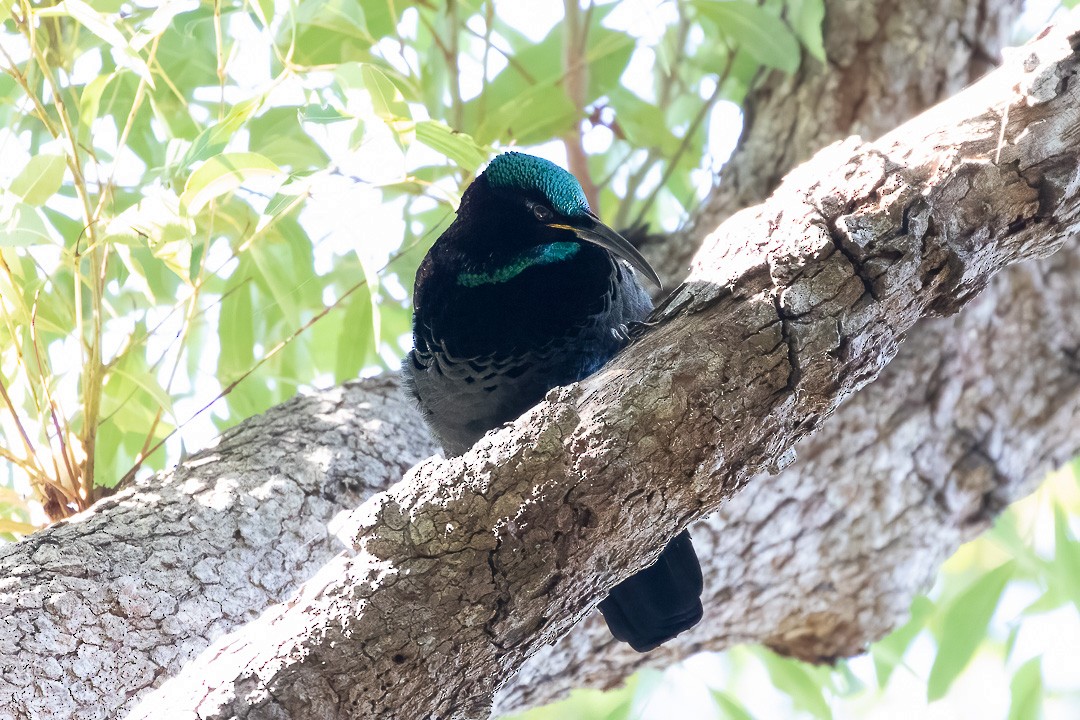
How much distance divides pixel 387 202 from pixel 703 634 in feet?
3.93

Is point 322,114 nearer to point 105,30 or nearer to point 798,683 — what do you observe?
point 105,30

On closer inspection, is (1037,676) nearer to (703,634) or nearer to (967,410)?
(967,410)

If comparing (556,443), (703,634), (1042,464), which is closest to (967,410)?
(1042,464)

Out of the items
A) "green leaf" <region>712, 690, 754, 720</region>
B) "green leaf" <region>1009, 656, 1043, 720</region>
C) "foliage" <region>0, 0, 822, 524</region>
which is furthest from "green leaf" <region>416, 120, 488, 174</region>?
"green leaf" <region>1009, 656, 1043, 720</region>

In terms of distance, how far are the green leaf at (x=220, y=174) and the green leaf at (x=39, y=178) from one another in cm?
34

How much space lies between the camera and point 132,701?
52.4 inches

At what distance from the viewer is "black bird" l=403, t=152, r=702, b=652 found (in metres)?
1.55

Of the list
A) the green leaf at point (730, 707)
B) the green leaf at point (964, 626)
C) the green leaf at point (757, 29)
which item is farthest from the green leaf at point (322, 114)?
the green leaf at point (964, 626)

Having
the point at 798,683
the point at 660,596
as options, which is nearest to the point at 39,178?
the point at 660,596

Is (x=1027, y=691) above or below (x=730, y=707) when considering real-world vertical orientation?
below

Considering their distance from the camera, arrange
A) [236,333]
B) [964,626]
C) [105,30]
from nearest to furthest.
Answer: [105,30] < [236,333] < [964,626]

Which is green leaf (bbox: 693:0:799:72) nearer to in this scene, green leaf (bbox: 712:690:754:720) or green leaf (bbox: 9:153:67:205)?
green leaf (bbox: 9:153:67:205)

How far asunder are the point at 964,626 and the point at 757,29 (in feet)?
4.38

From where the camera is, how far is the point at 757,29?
2.00m
